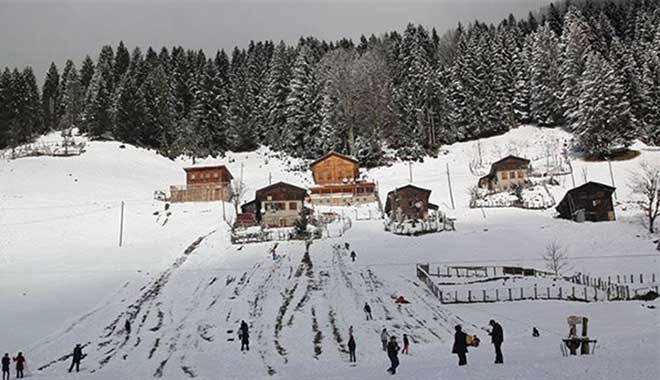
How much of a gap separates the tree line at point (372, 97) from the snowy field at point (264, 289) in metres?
15.2

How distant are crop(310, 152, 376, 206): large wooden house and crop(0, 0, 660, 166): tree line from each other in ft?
28.8

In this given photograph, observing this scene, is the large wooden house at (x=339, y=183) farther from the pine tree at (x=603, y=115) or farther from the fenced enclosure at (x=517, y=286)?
the pine tree at (x=603, y=115)

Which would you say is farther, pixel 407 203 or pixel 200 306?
pixel 407 203

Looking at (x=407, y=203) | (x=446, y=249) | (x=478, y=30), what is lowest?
(x=446, y=249)

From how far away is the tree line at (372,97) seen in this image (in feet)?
279

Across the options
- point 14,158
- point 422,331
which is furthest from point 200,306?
point 14,158

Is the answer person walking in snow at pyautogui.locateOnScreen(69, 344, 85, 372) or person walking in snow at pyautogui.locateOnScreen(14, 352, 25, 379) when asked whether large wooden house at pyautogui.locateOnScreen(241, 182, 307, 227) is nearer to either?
person walking in snow at pyautogui.locateOnScreen(69, 344, 85, 372)

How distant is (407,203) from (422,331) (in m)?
32.4

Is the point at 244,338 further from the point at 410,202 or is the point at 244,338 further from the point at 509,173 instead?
the point at 509,173

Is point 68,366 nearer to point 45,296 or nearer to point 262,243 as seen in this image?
point 45,296

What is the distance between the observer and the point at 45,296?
3822 cm

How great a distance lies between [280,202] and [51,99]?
77.2 meters

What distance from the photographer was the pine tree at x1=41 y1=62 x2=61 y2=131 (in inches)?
4259

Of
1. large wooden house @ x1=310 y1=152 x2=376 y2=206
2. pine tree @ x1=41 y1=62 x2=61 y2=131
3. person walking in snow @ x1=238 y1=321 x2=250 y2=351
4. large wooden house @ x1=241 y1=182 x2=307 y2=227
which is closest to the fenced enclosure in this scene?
person walking in snow @ x1=238 y1=321 x2=250 y2=351
